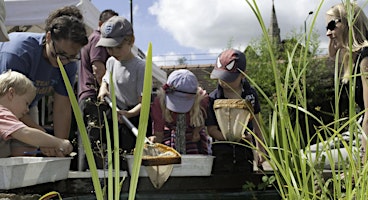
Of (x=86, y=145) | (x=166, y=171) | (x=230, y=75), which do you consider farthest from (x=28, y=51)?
(x=86, y=145)

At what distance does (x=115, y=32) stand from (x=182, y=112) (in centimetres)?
62

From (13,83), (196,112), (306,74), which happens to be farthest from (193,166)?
(306,74)

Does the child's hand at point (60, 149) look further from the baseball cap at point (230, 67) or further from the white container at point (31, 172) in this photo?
the baseball cap at point (230, 67)

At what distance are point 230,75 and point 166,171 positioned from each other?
1.03m

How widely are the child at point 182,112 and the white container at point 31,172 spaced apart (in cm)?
80

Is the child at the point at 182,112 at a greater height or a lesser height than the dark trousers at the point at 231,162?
greater

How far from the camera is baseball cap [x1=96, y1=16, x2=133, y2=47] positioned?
2.66 metres

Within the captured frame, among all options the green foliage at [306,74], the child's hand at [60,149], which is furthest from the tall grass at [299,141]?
the green foliage at [306,74]

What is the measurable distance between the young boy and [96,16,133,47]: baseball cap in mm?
608

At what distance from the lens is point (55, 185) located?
1.82 metres

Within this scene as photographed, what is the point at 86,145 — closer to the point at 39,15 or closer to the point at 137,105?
the point at 137,105

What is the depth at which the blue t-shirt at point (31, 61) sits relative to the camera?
2391 mm

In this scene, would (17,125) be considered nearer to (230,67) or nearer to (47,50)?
(47,50)

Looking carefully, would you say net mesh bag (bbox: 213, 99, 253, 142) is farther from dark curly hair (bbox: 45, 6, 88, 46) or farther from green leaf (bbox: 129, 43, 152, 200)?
green leaf (bbox: 129, 43, 152, 200)
